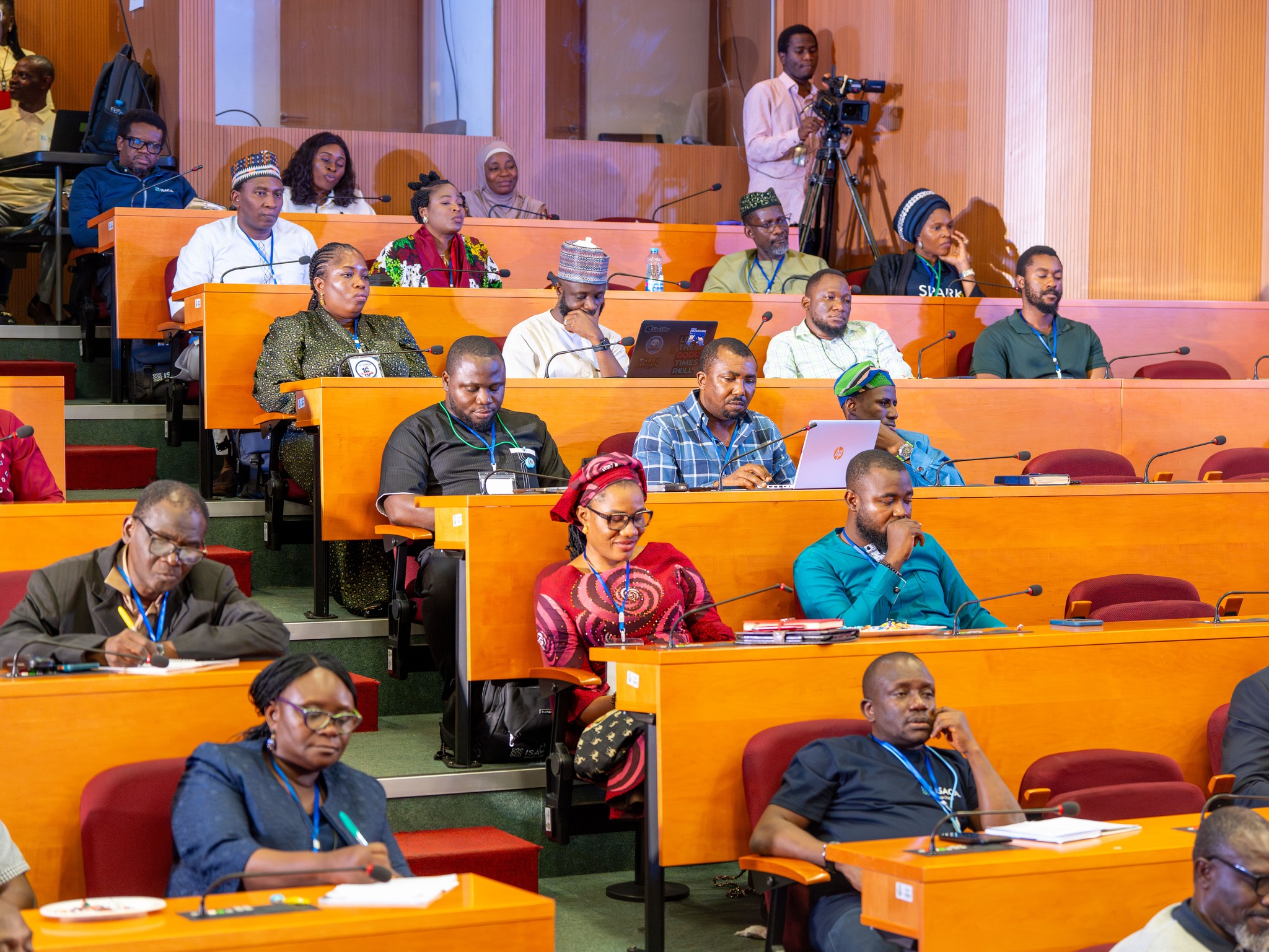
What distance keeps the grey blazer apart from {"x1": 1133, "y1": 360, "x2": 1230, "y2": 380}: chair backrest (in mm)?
4201

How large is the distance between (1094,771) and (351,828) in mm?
1407

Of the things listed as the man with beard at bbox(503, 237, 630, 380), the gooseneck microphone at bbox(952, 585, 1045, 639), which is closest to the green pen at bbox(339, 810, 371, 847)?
the gooseneck microphone at bbox(952, 585, 1045, 639)

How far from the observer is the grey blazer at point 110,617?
279cm

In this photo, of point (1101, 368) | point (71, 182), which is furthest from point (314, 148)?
point (1101, 368)

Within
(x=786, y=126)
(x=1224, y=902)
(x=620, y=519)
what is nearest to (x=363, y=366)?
(x=620, y=519)

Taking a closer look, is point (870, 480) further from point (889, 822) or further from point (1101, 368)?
point (1101, 368)

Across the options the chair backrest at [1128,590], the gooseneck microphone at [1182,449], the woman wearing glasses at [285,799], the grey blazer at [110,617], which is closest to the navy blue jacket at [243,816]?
the woman wearing glasses at [285,799]

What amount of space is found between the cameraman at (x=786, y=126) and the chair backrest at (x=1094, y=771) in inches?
198

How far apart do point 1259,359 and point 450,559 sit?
4112mm

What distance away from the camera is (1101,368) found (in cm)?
591

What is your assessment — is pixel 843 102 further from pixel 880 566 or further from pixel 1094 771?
pixel 1094 771

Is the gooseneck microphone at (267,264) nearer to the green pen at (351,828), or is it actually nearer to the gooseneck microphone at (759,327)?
the gooseneck microphone at (759,327)

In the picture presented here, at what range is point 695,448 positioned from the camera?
4.33 meters

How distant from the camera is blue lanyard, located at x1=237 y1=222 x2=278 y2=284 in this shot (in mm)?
5629
